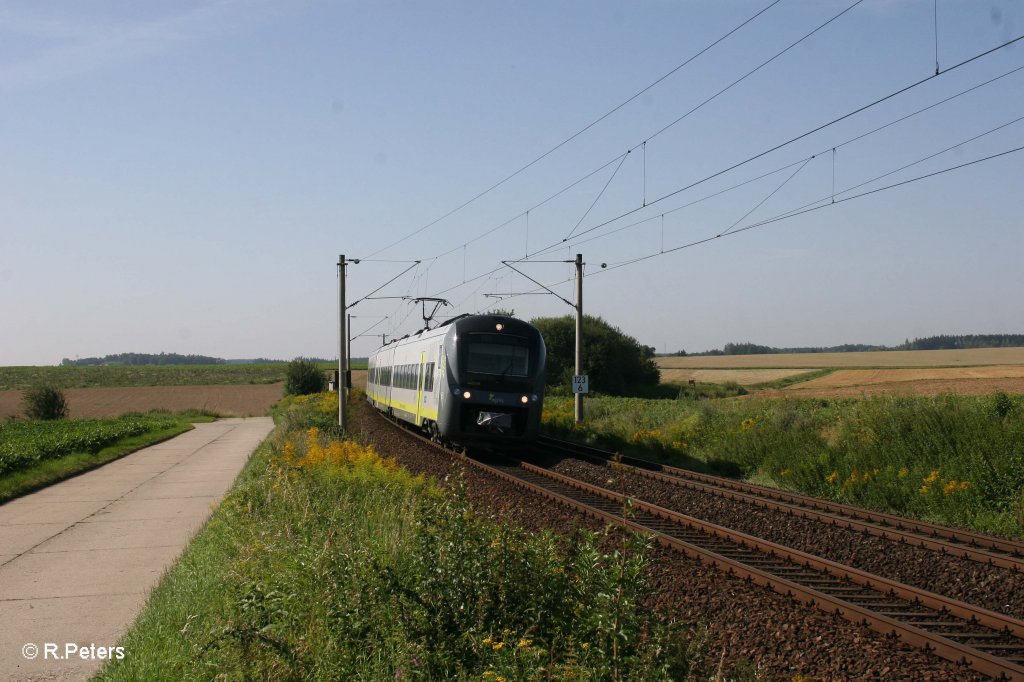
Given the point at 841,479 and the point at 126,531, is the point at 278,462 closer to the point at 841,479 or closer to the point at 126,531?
the point at 126,531

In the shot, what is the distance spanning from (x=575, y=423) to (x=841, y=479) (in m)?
13.2

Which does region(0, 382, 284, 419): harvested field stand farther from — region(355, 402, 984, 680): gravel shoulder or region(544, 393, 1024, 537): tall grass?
region(355, 402, 984, 680): gravel shoulder

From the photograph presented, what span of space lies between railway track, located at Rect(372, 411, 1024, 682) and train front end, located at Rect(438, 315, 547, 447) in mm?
7602

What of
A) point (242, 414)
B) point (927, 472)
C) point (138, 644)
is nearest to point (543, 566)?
point (138, 644)

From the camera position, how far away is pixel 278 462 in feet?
53.4

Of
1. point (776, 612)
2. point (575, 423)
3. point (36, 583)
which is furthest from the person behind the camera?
point (575, 423)

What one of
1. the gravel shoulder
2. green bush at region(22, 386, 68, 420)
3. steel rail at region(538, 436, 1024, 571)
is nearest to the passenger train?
steel rail at region(538, 436, 1024, 571)

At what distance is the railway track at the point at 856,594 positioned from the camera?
6480 millimetres

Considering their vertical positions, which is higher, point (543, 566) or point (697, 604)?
point (543, 566)

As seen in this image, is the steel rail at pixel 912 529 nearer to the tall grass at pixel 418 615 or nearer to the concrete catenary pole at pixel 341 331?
the tall grass at pixel 418 615

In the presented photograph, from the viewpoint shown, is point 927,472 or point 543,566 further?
point 927,472

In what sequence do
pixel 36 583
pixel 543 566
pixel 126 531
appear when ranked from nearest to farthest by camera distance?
pixel 543 566, pixel 36 583, pixel 126 531

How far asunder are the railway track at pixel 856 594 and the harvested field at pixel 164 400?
178 ft

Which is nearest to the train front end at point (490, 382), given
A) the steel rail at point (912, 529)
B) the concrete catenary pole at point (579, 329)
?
the steel rail at point (912, 529)
